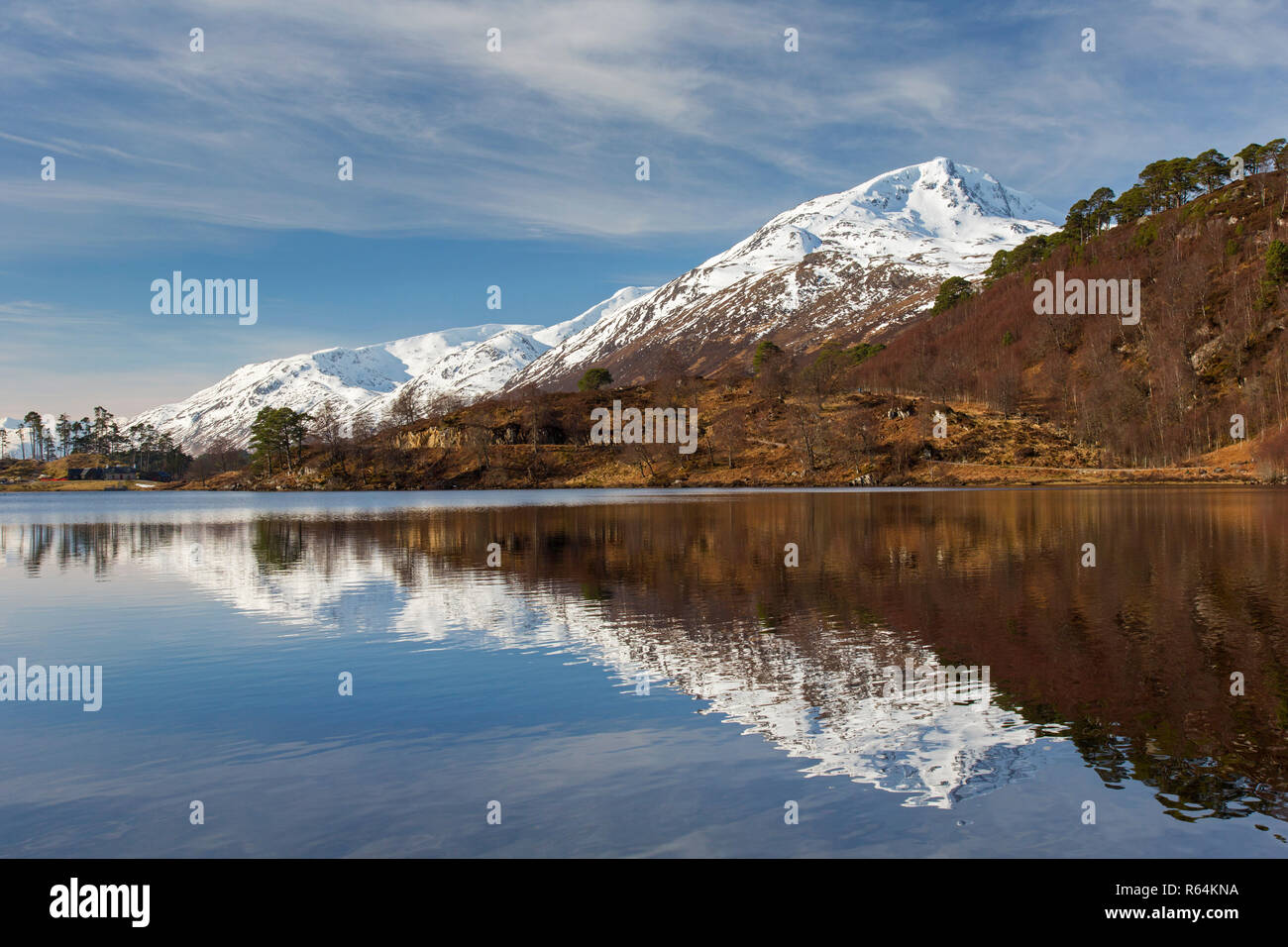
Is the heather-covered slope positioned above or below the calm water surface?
above

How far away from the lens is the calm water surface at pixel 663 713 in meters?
11.9

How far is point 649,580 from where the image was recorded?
120 feet

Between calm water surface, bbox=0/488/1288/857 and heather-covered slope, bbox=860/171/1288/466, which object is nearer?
calm water surface, bbox=0/488/1288/857

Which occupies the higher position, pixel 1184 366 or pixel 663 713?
pixel 1184 366

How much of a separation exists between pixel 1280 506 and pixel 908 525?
3506 cm

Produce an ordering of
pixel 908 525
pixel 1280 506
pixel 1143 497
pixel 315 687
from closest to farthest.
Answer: pixel 315 687 < pixel 908 525 < pixel 1280 506 < pixel 1143 497

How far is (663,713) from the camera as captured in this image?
17578 mm

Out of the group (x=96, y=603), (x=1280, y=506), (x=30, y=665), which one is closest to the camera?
(x=30, y=665)

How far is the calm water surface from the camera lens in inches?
469

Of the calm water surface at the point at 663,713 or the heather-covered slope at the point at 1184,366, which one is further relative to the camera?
the heather-covered slope at the point at 1184,366

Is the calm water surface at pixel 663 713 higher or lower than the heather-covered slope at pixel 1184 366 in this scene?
lower

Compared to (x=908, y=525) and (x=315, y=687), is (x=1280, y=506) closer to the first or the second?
(x=908, y=525)

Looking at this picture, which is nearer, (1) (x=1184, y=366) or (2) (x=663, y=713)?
(2) (x=663, y=713)
